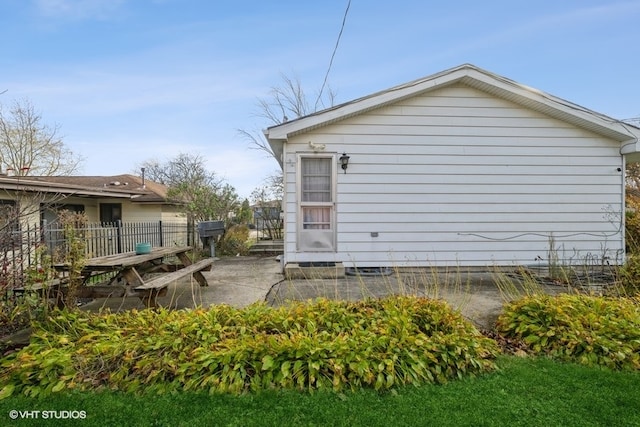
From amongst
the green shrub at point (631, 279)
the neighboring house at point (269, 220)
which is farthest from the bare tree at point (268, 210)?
the green shrub at point (631, 279)

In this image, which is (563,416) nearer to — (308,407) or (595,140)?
(308,407)

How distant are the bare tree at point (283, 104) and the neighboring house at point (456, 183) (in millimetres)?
12381

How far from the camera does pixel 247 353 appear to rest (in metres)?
2.47

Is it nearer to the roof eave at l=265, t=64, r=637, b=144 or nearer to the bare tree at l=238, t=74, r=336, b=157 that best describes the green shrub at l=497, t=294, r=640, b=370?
the roof eave at l=265, t=64, r=637, b=144

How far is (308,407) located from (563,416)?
5.40ft

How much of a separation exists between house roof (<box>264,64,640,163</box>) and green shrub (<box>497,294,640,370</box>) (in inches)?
162

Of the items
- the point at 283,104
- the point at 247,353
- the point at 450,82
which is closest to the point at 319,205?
the point at 450,82

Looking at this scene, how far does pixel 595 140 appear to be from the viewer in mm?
6406

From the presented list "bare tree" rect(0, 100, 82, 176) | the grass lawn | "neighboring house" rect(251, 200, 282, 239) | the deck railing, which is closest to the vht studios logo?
the grass lawn

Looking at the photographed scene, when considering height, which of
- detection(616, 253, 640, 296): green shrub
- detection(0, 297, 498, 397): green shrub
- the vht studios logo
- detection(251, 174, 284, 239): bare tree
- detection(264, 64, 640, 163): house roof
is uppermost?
detection(264, 64, 640, 163): house roof

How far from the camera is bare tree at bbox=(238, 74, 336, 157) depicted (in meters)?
18.2

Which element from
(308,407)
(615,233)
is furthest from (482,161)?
(308,407)

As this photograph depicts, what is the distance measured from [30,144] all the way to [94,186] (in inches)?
315

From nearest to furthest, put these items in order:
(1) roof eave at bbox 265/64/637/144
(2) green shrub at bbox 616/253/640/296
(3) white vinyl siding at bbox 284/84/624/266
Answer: (2) green shrub at bbox 616/253/640/296 → (1) roof eave at bbox 265/64/637/144 → (3) white vinyl siding at bbox 284/84/624/266
